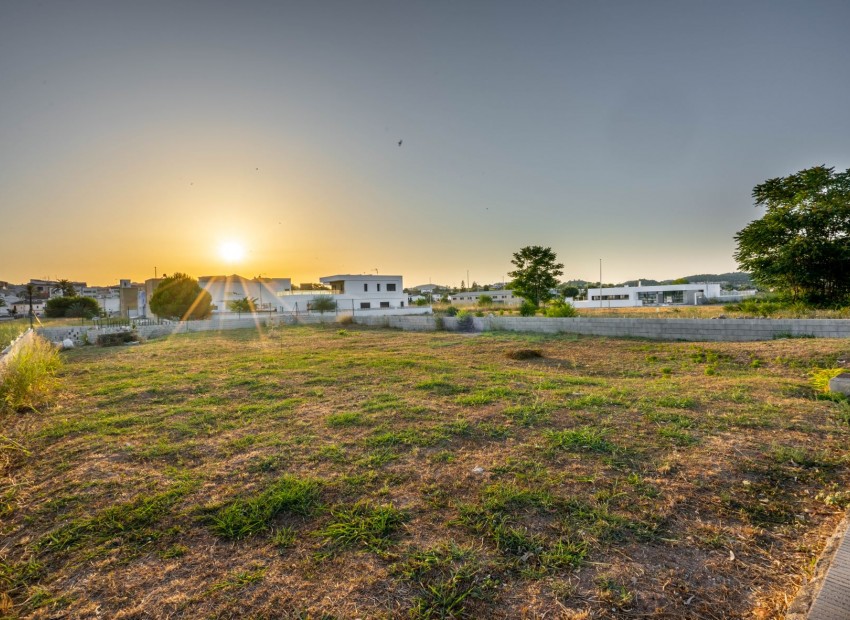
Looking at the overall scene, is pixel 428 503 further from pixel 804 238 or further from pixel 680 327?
pixel 804 238

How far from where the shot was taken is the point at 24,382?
456cm

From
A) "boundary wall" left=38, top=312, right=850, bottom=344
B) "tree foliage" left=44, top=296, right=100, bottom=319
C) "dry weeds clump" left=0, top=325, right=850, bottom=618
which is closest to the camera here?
"dry weeds clump" left=0, top=325, right=850, bottom=618

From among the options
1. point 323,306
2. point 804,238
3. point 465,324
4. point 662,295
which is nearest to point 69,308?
point 323,306

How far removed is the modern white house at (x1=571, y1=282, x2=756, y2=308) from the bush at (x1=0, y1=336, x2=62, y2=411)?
41.4 metres

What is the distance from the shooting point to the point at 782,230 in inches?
436

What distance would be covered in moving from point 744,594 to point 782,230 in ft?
46.2

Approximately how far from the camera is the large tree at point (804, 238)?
404 inches

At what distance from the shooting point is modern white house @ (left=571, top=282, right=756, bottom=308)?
40812mm

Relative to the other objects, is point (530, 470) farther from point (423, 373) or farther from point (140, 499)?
point (423, 373)

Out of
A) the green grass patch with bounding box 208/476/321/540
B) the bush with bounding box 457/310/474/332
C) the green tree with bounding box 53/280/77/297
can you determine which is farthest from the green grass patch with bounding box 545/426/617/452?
the green tree with bounding box 53/280/77/297

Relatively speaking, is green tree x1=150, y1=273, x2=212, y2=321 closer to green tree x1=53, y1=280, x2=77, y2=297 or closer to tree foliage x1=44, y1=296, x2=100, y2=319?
tree foliage x1=44, y1=296, x2=100, y2=319

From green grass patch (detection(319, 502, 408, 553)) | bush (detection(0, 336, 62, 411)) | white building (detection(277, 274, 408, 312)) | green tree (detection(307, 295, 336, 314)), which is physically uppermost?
white building (detection(277, 274, 408, 312))

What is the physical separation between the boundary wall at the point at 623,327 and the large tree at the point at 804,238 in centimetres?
430

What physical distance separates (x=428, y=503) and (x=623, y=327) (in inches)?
386
